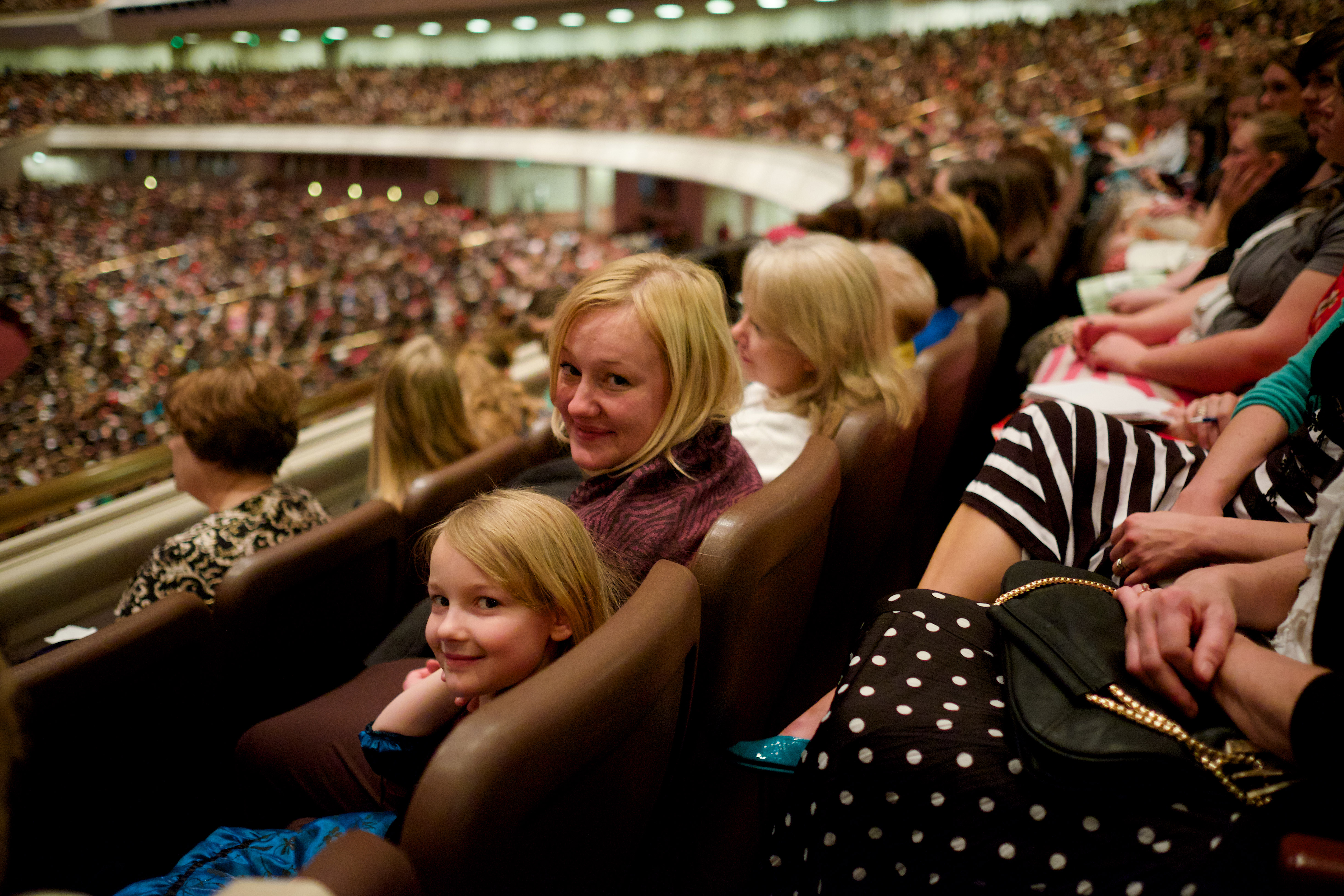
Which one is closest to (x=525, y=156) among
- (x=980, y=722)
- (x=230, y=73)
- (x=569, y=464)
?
(x=230, y=73)

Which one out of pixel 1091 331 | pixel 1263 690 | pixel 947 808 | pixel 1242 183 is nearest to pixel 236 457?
pixel 947 808

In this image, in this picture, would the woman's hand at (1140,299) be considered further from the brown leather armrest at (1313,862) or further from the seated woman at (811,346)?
the brown leather armrest at (1313,862)

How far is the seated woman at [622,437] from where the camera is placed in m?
1.21

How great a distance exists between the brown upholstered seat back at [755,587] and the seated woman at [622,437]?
0.12 metres

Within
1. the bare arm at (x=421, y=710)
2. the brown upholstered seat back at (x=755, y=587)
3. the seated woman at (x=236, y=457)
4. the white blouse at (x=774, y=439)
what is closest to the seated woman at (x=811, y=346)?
the white blouse at (x=774, y=439)

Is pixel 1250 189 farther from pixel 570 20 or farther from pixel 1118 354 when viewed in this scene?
pixel 570 20

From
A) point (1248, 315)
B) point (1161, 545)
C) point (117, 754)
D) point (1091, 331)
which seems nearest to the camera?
point (1161, 545)

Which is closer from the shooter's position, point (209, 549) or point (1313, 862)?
point (1313, 862)

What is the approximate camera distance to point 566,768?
2.27 ft

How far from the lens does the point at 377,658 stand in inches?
59.2

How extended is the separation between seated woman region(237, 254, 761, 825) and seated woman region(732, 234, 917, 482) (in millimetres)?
338

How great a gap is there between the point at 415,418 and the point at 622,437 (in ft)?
2.76

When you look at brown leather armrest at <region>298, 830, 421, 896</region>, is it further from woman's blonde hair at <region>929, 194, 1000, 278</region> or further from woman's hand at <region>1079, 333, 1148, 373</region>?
woman's blonde hair at <region>929, 194, 1000, 278</region>

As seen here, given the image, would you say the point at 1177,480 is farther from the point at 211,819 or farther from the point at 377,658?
the point at 211,819
